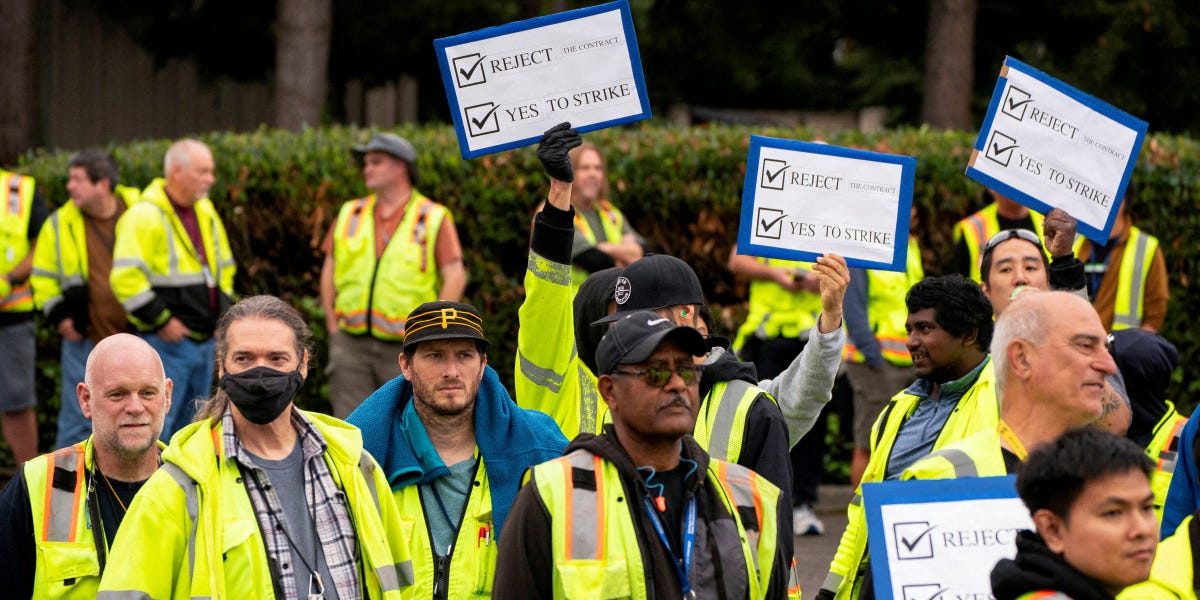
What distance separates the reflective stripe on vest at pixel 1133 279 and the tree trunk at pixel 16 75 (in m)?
10.8

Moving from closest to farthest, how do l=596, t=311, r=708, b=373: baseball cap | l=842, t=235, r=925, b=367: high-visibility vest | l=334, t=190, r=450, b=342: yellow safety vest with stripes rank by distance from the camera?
l=596, t=311, r=708, b=373: baseball cap, l=334, t=190, r=450, b=342: yellow safety vest with stripes, l=842, t=235, r=925, b=367: high-visibility vest

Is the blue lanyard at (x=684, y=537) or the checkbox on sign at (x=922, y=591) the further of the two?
the checkbox on sign at (x=922, y=591)

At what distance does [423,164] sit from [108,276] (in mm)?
2107

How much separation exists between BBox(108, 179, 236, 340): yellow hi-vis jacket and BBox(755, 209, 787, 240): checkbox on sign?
465 cm

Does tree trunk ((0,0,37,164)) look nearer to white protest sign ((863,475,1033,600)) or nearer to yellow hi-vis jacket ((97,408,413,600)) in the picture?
yellow hi-vis jacket ((97,408,413,600))

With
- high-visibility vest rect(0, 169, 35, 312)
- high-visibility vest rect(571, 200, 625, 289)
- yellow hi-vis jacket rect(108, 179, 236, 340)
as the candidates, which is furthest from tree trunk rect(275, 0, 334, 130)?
high-visibility vest rect(571, 200, 625, 289)

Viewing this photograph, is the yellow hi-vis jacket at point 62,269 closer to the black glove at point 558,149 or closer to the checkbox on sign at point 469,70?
the checkbox on sign at point 469,70

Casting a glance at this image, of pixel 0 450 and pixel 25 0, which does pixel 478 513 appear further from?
pixel 25 0

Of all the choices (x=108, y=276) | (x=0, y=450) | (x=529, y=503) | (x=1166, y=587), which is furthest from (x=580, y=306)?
(x=0, y=450)

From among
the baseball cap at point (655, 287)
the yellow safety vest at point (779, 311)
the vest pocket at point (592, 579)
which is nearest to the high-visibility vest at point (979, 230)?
the yellow safety vest at point (779, 311)

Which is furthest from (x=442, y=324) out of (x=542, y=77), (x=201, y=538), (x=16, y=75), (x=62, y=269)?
(x=16, y=75)

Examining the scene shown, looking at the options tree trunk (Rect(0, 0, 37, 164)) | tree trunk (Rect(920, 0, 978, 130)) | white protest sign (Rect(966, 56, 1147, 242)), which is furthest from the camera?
tree trunk (Rect(920, 0, 978, 130))

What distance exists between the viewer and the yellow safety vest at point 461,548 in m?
4.63

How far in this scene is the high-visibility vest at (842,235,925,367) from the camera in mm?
9180
